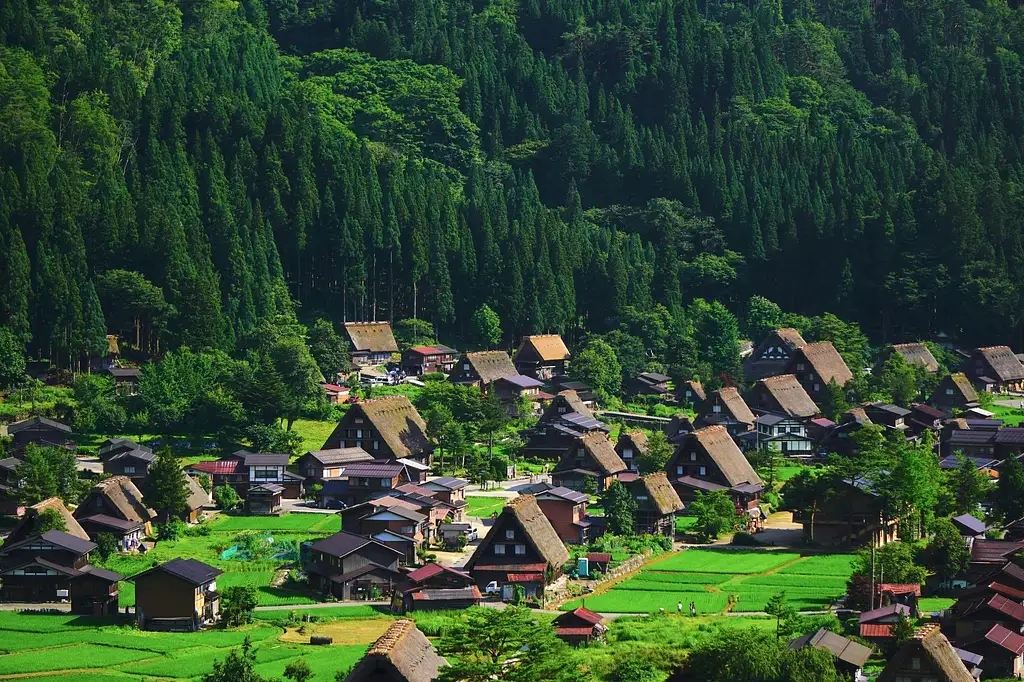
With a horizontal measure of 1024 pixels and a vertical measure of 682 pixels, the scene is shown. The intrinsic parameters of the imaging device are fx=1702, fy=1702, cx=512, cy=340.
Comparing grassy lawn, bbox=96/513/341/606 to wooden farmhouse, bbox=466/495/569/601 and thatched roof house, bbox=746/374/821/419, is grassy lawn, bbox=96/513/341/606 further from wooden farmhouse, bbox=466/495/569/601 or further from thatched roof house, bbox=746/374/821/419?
thatched roof house, bbox=746/374/821/419

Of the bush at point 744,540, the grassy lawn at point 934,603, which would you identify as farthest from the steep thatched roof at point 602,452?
the grassy lawn at point 934,603

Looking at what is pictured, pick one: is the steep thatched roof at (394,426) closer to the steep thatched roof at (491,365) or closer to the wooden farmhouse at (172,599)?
the steep thatched roof at (491,365)

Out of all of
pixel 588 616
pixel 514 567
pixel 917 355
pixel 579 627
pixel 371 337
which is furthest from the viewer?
pixel 917 355

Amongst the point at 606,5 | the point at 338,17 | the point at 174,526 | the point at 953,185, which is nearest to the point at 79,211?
the point at 174,526

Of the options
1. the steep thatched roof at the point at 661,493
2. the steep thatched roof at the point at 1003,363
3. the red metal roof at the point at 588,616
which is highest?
the steep thatched roof at the point at 1003,363

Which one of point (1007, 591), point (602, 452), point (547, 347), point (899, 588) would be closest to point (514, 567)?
point (899, 588)

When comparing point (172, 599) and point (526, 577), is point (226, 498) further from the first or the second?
point (526, 577)
